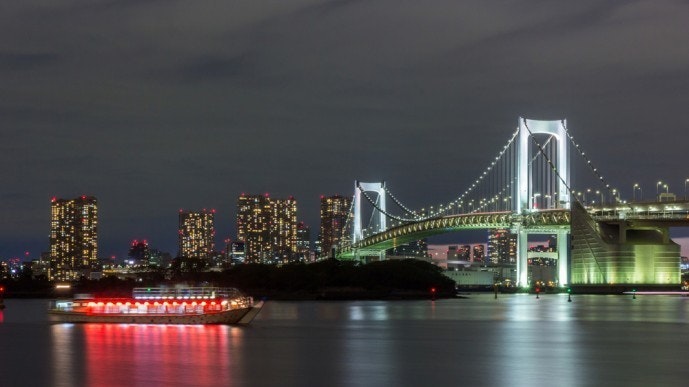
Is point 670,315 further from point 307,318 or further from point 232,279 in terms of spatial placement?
point 232,279

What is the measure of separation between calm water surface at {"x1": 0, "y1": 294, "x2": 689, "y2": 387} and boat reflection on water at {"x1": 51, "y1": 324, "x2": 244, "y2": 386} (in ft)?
0.12

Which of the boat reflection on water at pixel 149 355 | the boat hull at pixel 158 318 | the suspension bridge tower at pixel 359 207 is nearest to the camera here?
the boat reflection on water at pixel 149 355

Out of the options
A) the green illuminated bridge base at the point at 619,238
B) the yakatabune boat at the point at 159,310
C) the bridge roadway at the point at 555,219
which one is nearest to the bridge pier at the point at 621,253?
the green illuminated bridge base at the point at 619,238

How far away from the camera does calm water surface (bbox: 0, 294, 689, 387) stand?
2770cm

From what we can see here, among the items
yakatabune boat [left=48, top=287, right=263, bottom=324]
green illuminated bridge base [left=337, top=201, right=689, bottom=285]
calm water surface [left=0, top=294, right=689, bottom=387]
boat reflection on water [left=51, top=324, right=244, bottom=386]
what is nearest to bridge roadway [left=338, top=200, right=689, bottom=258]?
green illuminated bridge base [left=337, top=201, right=689, bottom=285]

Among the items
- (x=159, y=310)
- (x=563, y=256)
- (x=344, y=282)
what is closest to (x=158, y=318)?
(x=159, y=310)

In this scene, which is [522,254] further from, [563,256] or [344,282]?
[344,282]

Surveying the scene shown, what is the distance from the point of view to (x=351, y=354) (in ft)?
115

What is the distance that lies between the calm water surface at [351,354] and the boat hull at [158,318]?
0.48m

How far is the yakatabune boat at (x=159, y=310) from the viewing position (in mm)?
46688

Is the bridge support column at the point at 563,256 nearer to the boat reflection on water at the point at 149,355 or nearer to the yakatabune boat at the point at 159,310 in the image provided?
the yakatabune boat at the point at 159,310

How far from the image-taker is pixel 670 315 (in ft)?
199

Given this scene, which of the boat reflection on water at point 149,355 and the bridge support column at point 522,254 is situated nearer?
the boat reflection on water at point 149,355

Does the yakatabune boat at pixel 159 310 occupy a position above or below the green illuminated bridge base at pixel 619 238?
below
